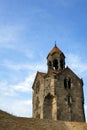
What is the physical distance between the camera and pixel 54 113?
127 feet

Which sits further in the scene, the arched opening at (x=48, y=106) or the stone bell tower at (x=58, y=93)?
the arched opening at (x=48, y=106)

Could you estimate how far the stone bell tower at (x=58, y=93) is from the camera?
3906cm

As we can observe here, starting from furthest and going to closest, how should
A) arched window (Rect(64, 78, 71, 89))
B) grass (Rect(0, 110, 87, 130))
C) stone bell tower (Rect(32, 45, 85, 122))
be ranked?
arched window (Rect(64, 78, 71, 89))
stone bell tower (Rect(32, 45, 85, 122))
grass (Rect(0, 110, 87, 130))

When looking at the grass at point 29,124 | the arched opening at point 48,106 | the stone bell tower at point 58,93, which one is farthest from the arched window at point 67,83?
the grass at point 29,124

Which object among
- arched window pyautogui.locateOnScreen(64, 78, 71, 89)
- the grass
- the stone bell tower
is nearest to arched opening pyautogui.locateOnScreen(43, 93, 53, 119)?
the stone bell tower

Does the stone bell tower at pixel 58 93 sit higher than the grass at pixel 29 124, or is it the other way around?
the stone bell tower at pixel 58 93

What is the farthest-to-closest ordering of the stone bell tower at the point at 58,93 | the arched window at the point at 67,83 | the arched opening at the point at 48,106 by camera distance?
the arched window at the point at 67,83, the arched opening at the point at 48,106, the stone bell tower at the point at 58,93

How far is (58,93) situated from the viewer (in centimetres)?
3994

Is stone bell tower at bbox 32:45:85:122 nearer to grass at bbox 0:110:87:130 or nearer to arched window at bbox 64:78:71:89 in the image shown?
arched window at bbox 64:78:71:89

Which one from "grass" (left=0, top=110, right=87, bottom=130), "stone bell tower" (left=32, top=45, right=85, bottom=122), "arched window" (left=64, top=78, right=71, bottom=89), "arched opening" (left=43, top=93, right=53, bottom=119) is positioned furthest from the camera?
"arched window" (left=64, top=78, right=71, bottom=89)

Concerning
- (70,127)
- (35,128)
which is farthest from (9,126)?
(70,127)

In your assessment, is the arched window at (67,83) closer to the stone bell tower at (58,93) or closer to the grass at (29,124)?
the stone bell tower at (58,93)

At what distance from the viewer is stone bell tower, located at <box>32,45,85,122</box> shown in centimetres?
3906

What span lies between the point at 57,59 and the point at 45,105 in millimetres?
7327
